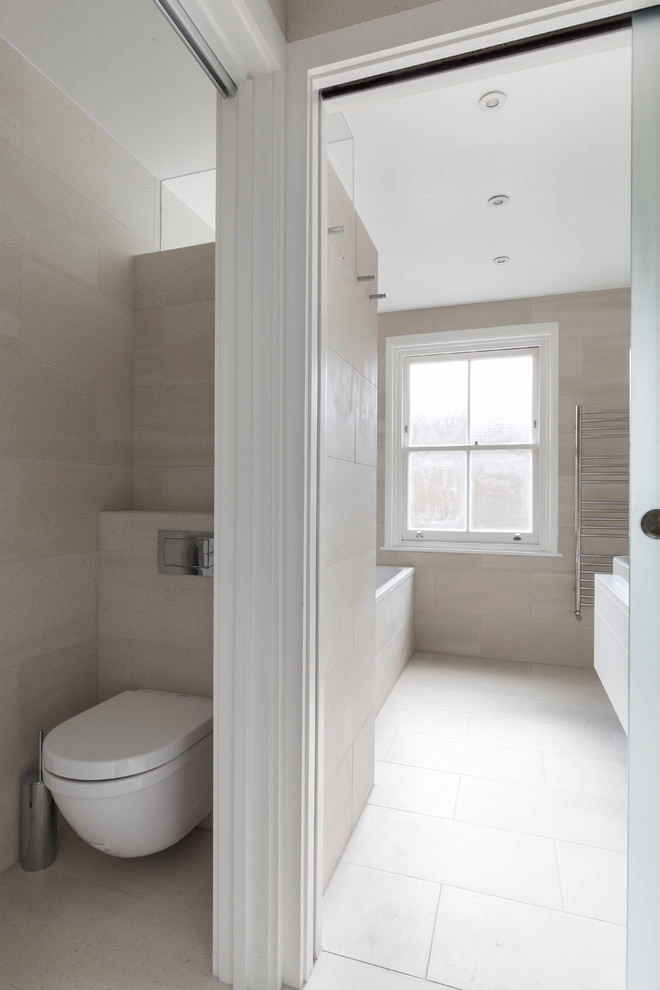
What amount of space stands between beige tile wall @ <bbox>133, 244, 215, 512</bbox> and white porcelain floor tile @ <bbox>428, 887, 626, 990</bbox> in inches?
57.4

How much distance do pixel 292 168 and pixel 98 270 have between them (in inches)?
43.4

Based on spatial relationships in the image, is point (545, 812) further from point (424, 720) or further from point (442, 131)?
point (442, 131)

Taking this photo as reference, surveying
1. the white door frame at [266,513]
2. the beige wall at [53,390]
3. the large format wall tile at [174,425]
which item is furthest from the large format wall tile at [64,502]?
the white door frame at [266,513]

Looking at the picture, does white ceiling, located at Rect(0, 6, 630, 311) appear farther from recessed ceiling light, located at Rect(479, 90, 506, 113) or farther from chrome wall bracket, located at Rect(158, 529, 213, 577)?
chrome wall bracket, located at Rect(158, 529, 213, 577)

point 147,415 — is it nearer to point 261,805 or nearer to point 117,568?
point 117,568

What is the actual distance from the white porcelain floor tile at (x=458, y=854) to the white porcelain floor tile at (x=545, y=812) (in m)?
0.07

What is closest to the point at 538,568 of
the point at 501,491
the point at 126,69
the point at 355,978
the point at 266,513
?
the point at 501,491

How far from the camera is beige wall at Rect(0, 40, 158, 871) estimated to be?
1652 millimetres

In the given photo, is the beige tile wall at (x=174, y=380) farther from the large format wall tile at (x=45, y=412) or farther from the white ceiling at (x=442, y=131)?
the white ceiling at (x=442, y=131)

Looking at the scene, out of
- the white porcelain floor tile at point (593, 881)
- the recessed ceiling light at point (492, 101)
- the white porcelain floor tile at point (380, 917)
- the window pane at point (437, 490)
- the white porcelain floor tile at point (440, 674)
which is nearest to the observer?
the white porcelain floor tile at point (380, 917)

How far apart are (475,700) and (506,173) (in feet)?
8.18

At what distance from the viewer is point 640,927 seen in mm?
1090

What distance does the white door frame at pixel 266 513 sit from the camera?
46.8 inches

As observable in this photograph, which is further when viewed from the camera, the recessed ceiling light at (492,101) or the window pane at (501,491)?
the window pane at (501,491)
